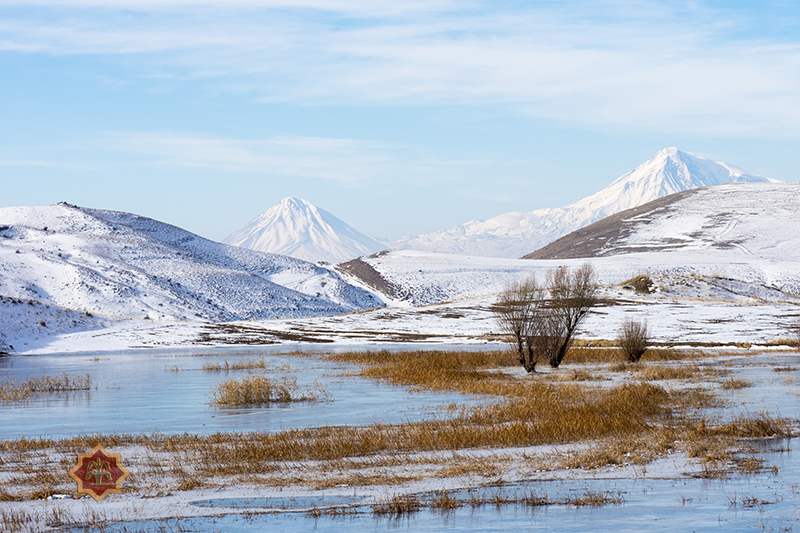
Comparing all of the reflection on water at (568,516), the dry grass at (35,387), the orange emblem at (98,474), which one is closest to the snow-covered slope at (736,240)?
the dry grass at (35,387)

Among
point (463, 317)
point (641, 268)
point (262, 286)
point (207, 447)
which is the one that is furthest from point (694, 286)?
point (207, 447)

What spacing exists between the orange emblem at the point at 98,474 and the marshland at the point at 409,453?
0.24 metres

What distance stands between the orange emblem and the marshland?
24 centimetres

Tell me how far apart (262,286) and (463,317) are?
57116 millimetres

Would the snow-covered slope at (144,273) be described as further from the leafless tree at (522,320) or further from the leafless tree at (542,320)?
the leafless tree at (542,320)

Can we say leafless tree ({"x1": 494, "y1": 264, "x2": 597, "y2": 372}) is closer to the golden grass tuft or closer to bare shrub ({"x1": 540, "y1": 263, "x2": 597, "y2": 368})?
bare shrub ({"x1": 540, "y1": 263, "x2": 597, "y2": 368})

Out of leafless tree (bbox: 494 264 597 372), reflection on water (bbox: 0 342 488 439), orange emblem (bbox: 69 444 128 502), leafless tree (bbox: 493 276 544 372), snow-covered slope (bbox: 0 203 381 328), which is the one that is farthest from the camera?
snow-covered slope (bbox: 0 203 381 328)

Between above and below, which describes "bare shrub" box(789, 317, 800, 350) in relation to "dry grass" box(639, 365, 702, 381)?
above

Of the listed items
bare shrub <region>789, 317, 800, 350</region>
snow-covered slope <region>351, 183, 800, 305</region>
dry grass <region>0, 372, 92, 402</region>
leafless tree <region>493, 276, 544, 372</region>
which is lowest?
dry grass <region>0, 372, 92, 402</region>

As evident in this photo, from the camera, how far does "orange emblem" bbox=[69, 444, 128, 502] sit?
12.4 metres

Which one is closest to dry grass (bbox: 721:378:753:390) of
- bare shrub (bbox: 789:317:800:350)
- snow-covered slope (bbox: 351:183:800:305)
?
A: bare shrub (bbox: 789:317:800:350)

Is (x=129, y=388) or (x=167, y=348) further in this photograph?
(x=167, y=348)

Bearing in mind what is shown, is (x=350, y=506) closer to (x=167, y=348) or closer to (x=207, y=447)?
(x=207, y=447)

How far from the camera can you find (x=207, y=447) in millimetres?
15883
